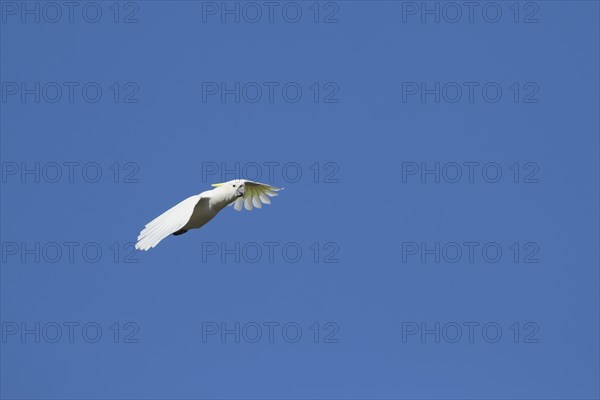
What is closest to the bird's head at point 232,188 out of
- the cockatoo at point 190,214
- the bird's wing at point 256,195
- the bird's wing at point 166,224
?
the cockatoo at point 190,214

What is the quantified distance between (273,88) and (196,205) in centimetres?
757

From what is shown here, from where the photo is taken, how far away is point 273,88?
25094 millimetres

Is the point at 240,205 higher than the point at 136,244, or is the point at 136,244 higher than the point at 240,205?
the point at 240,205

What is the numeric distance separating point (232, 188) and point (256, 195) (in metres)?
2.19

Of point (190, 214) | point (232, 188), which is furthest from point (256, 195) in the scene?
point (190, 214)

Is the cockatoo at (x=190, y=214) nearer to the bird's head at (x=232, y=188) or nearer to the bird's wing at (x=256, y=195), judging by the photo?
the bird's head at (x=232, y=188)

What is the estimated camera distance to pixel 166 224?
17.4 m

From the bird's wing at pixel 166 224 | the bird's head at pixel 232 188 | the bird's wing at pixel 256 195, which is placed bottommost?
the bird's wing at pixel 166 224

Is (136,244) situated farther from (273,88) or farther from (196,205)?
(273,88)

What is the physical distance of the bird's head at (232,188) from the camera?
18375mm

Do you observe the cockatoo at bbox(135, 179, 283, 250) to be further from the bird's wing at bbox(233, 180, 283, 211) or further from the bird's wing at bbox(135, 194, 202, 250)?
the bird's wing at bbox(233, 180, 283, 211)

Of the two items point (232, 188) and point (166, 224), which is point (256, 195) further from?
point (166, 224)

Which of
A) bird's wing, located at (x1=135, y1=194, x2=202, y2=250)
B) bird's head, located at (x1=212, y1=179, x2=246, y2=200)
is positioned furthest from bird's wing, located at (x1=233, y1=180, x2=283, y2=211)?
bird's wing, located at (x1=135, y1=194, x2=202, y2=250)

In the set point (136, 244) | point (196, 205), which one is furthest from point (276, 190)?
point (136, 244)
